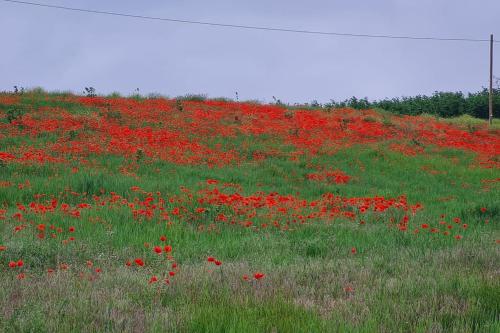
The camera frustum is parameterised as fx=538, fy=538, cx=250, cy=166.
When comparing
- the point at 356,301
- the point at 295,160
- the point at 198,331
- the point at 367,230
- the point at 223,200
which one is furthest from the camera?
the point at 295,160

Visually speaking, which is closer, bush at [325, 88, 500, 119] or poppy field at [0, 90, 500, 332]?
poppy field at [0, 90, 500, 332]

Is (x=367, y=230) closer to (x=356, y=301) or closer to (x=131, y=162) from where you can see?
(x=356, y=301)

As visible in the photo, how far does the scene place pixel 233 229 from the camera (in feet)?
31.4

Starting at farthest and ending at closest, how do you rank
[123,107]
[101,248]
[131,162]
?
[123,107], [131,162], [101,248]

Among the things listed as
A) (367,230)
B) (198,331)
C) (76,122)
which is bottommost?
(367,230)

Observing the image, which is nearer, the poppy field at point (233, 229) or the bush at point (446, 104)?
the poppy field at point (233, 229)

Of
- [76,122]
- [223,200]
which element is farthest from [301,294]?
[76,122]

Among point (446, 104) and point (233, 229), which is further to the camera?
point (446, 104)

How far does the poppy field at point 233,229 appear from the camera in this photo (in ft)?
14.9

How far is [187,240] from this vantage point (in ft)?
27.8

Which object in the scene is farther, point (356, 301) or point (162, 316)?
point (356, 301)

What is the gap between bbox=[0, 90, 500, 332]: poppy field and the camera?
453cm

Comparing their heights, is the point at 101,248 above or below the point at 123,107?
below

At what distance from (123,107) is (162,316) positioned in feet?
78.6
